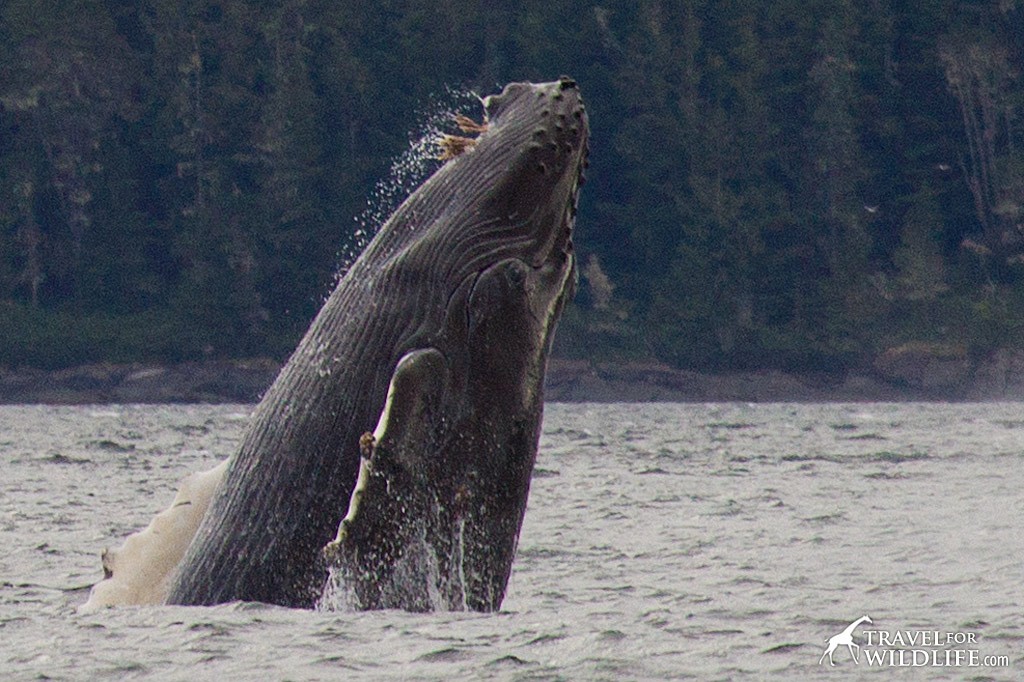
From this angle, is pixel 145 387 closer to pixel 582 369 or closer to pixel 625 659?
pixel 582 369

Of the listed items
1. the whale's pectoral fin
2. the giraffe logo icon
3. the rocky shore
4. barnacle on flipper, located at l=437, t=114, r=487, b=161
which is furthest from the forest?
the whale's pectoral fin

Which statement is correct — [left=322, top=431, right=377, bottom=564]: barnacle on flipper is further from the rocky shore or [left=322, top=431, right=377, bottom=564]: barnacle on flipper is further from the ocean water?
the rocky shore

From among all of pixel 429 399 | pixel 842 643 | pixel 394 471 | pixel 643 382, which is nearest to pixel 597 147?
pixel 643 382

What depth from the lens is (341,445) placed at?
6672 mm

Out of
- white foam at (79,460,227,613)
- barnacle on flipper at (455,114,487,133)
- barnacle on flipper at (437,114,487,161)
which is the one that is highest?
barnacle on flipper at (455,114,487,133)

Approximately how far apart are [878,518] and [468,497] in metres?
10.7

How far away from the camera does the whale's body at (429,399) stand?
21.4ft

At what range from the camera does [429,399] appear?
6.50 meters

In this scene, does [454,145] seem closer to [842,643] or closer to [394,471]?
[394,471]

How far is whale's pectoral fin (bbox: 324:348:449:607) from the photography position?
6383 mm

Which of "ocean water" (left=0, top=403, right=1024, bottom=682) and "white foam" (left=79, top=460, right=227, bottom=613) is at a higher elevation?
"white foam" (left=79, top=460, right=227, bottom=613)

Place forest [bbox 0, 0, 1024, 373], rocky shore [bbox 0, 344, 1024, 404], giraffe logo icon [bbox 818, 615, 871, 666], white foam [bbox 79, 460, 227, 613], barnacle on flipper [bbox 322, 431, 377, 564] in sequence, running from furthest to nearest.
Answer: forest [bbox 0, 0, 1024, 373]
rocky shore [bbox 0, 344, 1024, 404]
giraffe logo icon [bbox 818, 615, 871, 666]
white foam [bbox 79, 460, 227, 613]
barnacle on flipper [bbox 322, 431, 377, 564]

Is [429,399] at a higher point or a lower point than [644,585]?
higher

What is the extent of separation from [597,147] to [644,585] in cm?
7264
